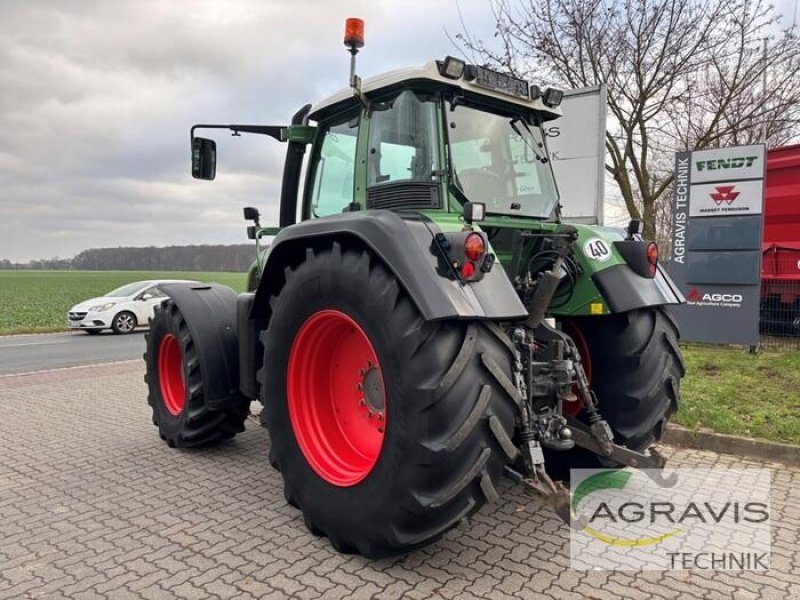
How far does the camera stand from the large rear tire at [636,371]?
3580mm

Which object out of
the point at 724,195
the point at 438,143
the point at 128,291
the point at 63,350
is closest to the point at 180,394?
the point at 438,143

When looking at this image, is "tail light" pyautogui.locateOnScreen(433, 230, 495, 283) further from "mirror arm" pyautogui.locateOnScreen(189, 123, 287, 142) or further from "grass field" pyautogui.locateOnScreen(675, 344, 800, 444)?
"grass field" pyautogui.locateOnScreen(675, 344, 800, 444)

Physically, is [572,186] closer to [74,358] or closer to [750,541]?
[750,541]

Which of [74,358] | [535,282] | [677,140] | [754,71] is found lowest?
[74,358]

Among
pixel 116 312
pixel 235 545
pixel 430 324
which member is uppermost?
pixel 430 324

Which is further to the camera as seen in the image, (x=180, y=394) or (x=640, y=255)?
(x=180, y=394)

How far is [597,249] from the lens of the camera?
3.68m

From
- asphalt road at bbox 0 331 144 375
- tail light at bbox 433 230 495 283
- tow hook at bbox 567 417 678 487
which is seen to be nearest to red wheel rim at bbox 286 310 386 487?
tail light at bbox 433 230 495 283

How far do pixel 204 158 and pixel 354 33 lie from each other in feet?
5.21

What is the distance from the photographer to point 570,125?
762cm

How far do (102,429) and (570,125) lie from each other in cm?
646

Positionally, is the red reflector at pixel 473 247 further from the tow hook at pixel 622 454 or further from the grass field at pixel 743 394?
the grass field at pixel 743 394

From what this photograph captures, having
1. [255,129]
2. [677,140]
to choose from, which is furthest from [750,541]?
[677,140]

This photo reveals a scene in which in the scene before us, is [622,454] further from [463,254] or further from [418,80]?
[418,80]
